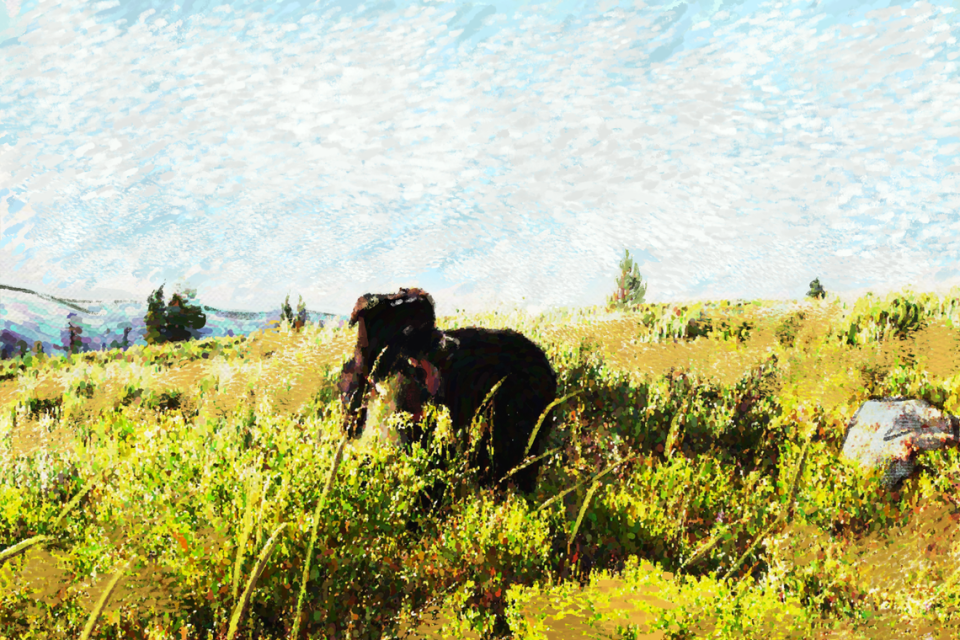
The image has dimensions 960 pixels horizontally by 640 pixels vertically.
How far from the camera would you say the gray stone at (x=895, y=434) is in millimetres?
5637

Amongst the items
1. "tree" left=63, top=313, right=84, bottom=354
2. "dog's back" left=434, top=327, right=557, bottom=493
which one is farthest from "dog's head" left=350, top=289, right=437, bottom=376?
"tree" left=63, top=313, right=84, bottom=354

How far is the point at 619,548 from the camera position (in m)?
4.01

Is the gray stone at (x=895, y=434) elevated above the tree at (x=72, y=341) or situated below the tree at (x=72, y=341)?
below

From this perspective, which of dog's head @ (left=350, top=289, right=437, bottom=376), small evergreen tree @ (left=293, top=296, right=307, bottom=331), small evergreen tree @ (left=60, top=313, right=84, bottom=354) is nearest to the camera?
dog's head @ (left=350, top=289, right=437, bottom=376)

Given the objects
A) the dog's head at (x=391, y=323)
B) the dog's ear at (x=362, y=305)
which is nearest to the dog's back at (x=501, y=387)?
the dog's head at (x=391, y=323)

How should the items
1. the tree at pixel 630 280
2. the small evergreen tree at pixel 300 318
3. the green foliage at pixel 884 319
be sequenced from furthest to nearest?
1. the tree at pixel 630 280
2. the small evergreen tree at pixel 300 318
3. the green foliage at pixel 884 319

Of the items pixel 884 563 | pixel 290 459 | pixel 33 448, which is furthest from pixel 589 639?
pixel 33 448

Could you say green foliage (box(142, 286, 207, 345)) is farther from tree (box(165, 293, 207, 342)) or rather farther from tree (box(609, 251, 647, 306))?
tree (box(609, 251, 647, 306))

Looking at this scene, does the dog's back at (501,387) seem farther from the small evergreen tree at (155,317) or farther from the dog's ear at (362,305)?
the small evergreen tree at (155,317)

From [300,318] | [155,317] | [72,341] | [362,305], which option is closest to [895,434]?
[362,305]

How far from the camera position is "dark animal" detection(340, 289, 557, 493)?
Result: 15.6 feet

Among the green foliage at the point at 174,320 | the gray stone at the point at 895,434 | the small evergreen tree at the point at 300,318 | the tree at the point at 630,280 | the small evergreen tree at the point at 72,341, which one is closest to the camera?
the gray stone at the point at 895,434

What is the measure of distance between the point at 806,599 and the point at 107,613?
3423mm

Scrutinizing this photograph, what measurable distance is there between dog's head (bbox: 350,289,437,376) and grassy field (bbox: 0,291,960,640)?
83 cm
